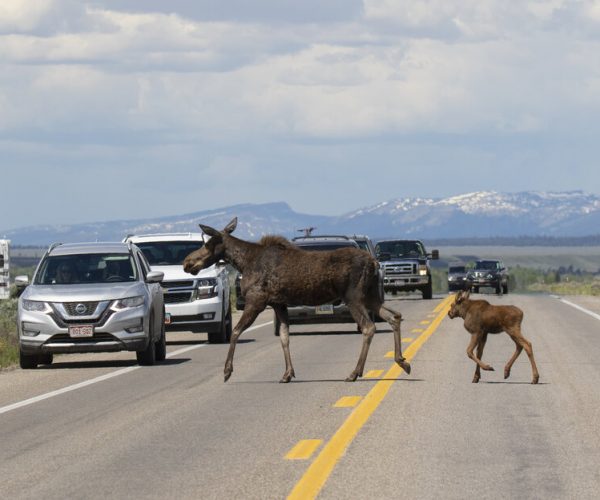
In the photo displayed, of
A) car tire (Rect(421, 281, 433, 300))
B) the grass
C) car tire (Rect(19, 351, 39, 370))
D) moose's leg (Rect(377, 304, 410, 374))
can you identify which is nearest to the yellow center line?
moose's leg (Rect(377, 304, 410, 374))

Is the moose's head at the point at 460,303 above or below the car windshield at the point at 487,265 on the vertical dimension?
above

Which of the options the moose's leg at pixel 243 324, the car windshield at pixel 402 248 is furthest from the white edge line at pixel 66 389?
the car windshield at pixel 402 248

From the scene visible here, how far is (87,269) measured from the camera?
2228 centimetres

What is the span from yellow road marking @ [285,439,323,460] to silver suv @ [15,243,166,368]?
8931 millimetres

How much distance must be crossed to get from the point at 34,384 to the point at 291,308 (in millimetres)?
10344

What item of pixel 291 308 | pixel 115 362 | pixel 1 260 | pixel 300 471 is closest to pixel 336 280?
pixel 115 362

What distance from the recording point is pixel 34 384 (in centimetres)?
1889

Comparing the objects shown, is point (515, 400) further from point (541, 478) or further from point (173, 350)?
point (173, 350)

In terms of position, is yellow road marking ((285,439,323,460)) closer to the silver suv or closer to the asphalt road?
the asphalt road

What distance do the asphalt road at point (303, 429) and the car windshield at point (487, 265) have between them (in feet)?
146

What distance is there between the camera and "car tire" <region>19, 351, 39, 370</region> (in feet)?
70.4

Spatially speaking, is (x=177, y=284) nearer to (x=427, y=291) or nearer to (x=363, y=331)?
(x=363, y=331)

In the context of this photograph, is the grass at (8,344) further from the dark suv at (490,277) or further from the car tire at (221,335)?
the dark suv at (490,277)

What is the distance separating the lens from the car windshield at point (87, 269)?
22.1m
